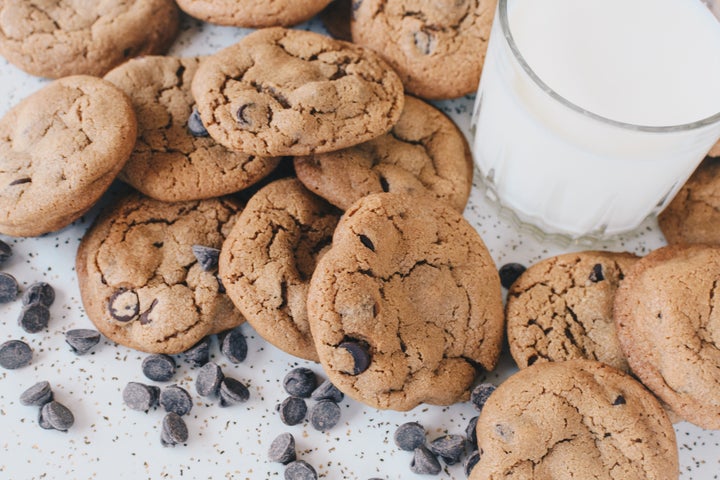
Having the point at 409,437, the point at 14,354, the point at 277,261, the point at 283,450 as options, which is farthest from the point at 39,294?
the point at 409,437

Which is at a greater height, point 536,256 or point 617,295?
point 617,295

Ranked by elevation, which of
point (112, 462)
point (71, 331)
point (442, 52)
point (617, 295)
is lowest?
point (112, 462)

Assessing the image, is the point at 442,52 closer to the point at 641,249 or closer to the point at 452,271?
the point at 452,271

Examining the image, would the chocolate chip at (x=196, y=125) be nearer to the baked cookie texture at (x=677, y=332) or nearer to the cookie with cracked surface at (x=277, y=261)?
the cookie with cracked surface at (x=277, y=261)

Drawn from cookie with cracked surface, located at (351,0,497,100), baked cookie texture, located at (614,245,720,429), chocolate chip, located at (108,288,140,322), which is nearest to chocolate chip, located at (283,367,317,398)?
chocolate chip, located at (108,288,140,322)

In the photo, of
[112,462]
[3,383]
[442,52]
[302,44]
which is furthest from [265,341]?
[442,52]

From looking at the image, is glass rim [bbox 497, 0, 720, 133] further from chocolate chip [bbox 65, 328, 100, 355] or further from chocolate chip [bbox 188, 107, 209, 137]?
chocolate chip [bbox 65, 328, 100, 355]
